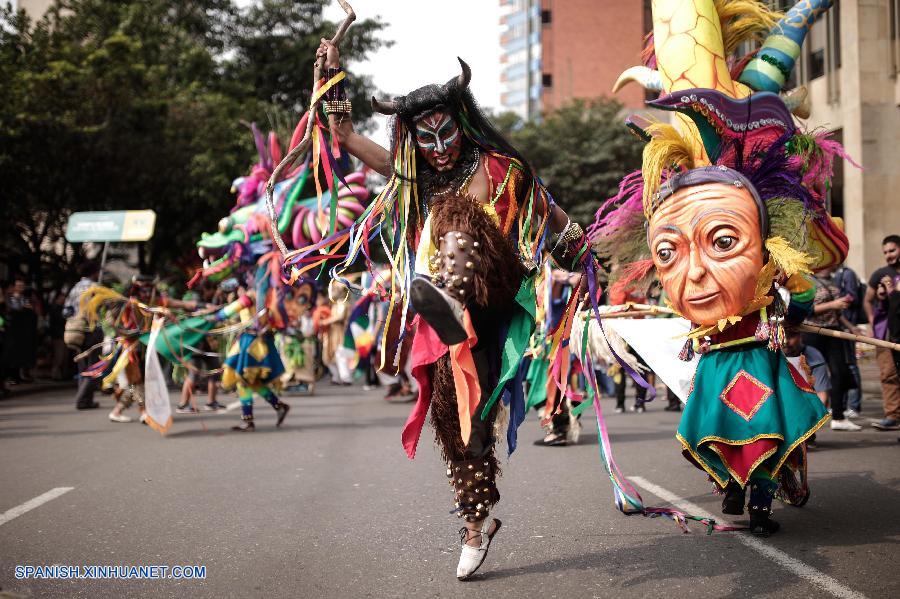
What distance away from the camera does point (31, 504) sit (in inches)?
246

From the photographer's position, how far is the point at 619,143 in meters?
35.5

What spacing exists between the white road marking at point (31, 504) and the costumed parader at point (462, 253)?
8.40 feet

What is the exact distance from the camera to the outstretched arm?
4.73 metres

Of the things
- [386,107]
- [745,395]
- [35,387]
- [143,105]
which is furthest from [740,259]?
[143,105]

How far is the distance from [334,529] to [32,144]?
58.0ft

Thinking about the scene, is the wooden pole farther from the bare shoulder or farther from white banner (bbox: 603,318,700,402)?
the bare shoulder

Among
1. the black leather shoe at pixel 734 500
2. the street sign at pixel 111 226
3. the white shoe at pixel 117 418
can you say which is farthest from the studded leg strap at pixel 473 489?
the street sign at pixel 111 226

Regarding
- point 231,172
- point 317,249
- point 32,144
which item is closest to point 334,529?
point 317,249

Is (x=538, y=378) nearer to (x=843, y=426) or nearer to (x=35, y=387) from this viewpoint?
(x=843, y=426)

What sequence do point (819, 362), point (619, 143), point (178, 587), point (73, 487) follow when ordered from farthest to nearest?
point (619, 143), point (819, 362), point (73, 487), point (178, 587)

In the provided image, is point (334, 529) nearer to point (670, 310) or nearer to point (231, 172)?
point (670, 310)

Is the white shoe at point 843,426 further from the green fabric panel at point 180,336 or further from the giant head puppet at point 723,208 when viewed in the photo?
the green fabric panel at point 180,336

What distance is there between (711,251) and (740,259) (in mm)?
152

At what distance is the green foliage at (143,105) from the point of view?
20656mm
